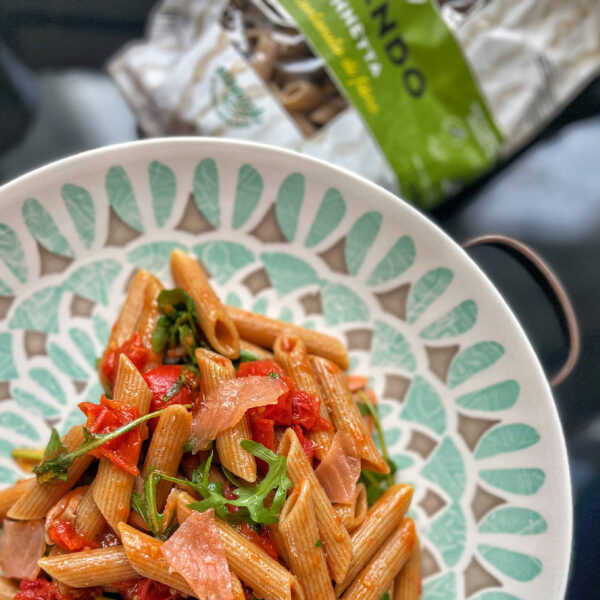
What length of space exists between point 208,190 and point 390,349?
694 millimetres

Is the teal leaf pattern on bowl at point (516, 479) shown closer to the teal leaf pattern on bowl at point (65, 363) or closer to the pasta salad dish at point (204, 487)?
the pasta salad dish at point (204, 487)

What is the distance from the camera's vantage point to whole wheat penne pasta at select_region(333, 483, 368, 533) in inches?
56.2

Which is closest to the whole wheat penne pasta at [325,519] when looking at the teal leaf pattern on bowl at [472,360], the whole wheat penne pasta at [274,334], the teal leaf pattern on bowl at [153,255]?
the whole wheat penne pasta at [274,334]

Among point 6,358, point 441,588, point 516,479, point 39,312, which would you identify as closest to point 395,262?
point 516,479

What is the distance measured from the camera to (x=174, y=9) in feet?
7.17

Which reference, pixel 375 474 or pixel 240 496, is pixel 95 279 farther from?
pixel 375 474

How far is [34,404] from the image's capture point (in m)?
1.65

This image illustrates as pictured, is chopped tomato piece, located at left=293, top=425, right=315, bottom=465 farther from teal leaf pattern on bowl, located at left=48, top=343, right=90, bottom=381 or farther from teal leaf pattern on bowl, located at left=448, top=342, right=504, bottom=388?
teal leaf pattern on bowl, located at left=48, top=343, right=90, bottom=381

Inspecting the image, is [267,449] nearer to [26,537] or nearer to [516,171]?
[26,537]

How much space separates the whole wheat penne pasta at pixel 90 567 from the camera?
131 centimetres

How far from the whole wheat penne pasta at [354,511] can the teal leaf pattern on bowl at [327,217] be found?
691 millimetres

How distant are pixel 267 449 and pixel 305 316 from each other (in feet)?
1.62

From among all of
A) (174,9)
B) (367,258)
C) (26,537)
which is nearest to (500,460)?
(367,258)

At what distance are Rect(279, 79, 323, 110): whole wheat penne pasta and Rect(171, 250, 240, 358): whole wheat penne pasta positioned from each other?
68cm
